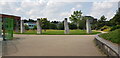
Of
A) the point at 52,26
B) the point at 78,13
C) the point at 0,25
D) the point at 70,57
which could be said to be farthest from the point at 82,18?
the point at 70,57

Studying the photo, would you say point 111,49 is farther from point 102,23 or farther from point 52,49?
point 102,23

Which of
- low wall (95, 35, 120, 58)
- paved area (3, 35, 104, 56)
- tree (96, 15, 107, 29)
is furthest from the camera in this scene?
tree (96, 15, 107, 29)

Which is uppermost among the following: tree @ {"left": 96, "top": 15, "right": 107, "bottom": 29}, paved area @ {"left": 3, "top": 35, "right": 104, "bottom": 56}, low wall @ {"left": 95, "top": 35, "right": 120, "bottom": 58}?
tree @ {"left": 96, "top": 15, "right": 107, "bottom": 29}

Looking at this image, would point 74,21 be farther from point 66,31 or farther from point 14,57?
point 14,57

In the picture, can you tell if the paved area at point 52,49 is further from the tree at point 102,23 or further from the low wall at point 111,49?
the tree at point 102,23

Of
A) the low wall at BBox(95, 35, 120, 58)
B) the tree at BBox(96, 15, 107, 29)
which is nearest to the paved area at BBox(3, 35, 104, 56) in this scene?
the low wall at BBox(95, 35, 120, 58)

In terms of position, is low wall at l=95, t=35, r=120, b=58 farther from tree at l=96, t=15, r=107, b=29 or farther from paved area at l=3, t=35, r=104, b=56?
tree at l=96, t=15, r=107, b=29

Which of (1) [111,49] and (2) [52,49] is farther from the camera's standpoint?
(2) [52,49]

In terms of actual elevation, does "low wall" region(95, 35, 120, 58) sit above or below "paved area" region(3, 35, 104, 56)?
above

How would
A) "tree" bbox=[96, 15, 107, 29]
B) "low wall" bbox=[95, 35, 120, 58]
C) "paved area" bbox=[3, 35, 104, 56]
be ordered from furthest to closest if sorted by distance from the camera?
"tree" bbox=[96, 15, 107, 29] → "paved area" bbox=[3, 35, 104, 56] → "low wall" bbox=[95, 35, 120, 58]

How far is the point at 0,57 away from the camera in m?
5.24

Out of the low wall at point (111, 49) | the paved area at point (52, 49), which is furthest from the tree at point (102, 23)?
the low wall at point (111, 49)

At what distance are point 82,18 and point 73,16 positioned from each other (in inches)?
126

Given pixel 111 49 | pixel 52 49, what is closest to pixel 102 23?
pixel 52 49
